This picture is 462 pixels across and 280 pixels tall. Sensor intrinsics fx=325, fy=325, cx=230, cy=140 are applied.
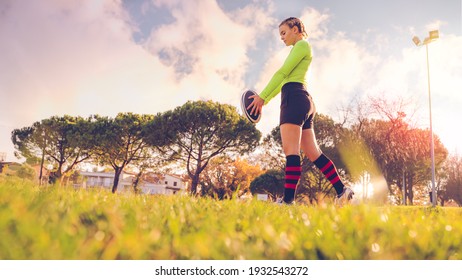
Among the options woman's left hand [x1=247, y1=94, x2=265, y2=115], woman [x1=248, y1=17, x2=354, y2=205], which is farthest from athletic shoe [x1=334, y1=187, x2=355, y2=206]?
woman's left hand [x1=247, y1=94, x2=265, y2=115]

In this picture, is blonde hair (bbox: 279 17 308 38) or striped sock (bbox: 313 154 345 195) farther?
blonde hair (bbox: 279 17 308 38)

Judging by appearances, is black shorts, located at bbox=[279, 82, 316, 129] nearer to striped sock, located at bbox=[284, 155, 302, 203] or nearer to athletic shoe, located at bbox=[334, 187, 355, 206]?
striped sock, located at bbox=[284, 155, 302, 203]

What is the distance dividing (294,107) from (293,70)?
0.55 m

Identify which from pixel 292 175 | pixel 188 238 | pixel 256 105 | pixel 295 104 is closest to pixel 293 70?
pixel 295 104

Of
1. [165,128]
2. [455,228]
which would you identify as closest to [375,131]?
[165,128]

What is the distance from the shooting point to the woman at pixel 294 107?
12.9 feet

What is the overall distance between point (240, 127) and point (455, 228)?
32.8 metres

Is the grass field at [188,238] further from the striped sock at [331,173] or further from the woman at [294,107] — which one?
the striped sock at [331,173]

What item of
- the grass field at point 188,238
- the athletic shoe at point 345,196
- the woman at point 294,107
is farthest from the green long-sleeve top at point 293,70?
the grass field at point 188,238

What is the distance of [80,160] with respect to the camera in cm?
3925

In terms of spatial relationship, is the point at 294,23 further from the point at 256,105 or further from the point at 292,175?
the point at 292,175

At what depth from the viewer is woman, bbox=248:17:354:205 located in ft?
12.9

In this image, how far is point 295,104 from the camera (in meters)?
3.96

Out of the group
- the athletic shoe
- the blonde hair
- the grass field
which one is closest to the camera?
the grass field
